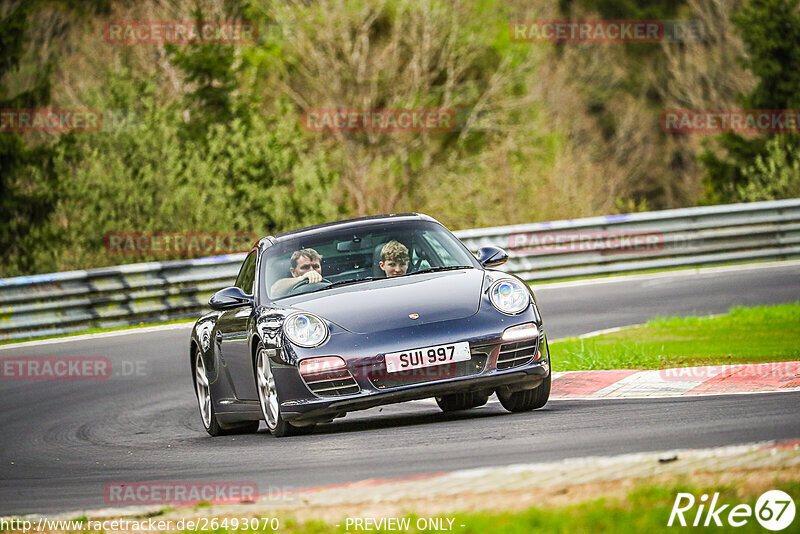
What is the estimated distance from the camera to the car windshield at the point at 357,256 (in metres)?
9.26

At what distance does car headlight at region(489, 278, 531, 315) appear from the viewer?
27.8 feet

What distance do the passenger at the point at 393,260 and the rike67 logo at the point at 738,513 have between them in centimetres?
455

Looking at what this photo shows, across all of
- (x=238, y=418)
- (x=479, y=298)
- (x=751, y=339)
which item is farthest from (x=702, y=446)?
(x=751, y=339)

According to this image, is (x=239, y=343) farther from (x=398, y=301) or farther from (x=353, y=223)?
(x=398, y=301)

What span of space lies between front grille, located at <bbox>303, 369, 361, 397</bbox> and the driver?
1.12m

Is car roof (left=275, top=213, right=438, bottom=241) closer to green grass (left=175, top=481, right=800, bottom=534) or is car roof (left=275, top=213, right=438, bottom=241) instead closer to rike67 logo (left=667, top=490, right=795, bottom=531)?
green grass (left=175, top=481, right=800, bottom=534)

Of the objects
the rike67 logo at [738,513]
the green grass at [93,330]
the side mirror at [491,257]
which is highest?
the side mirror at [491,257]

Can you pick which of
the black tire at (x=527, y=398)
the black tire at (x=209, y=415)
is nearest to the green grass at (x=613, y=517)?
the black tire at (x=527, y=398)

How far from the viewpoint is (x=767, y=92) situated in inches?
1184

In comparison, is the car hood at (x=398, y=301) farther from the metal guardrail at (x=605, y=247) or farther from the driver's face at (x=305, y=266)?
the metal guardrail at (x=605, y=247)

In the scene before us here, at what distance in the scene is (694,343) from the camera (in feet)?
40.1

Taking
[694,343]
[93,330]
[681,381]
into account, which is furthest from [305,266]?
[93,330]

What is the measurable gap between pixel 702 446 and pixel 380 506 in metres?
1.74

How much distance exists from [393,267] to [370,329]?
114 centimetres
